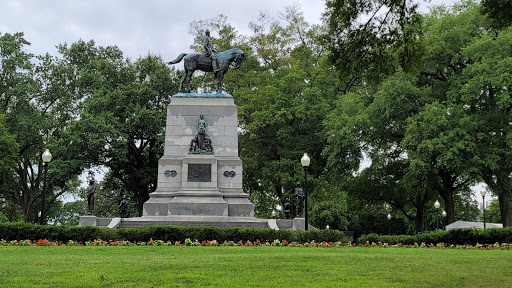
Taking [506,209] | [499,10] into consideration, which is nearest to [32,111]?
[506,209]

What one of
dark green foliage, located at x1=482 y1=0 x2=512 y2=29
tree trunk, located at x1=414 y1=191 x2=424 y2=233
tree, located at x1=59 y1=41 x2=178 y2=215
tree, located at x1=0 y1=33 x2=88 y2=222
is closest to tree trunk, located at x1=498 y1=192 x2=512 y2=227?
tree trunk, located at x1=414 y1=191 x2=424 y2=233

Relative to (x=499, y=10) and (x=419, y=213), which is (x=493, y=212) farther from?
(x=499, y=10)

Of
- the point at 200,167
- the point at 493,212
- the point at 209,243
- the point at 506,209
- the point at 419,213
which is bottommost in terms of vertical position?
the point at 209,243

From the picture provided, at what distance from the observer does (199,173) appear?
24.7m

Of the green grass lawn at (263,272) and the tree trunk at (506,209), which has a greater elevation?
the tree trunk at (506,209)

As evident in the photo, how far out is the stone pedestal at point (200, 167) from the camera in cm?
2366

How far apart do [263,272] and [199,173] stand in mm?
16113

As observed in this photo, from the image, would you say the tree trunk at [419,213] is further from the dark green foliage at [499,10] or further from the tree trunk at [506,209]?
the dark green foliage at [499,10]

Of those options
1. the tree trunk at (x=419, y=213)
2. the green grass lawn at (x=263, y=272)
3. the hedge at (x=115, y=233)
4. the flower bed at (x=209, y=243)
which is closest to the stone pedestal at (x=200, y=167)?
the hedge at (x=115, y=233)

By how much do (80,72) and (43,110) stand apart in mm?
4849

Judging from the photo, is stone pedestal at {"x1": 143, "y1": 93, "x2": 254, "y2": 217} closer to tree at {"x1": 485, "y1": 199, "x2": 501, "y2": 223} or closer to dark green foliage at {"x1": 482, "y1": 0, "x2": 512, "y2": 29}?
dark green foliage at {"x1": 482, "y1": 0, "x2": 512, "y2": 29}

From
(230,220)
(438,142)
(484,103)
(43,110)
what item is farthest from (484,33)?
(43,110)

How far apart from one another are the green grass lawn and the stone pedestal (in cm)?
1282

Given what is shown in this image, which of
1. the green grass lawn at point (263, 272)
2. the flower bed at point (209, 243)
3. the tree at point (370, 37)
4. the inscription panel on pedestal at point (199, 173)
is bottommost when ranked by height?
the green grass lawn at point (263, 272)
